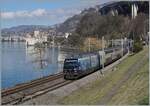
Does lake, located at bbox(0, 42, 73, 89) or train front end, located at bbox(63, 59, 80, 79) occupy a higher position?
train front end, located at bbox(63, 59, 80, 79)

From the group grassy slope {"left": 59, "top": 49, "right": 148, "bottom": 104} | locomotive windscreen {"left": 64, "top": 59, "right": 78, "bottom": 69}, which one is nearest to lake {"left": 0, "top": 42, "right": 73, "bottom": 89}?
locomotive windscreen {"left": 64, "top": 59, "right": 78, "bottom": 69}

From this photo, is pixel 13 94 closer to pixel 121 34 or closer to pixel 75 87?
pixel 75 87

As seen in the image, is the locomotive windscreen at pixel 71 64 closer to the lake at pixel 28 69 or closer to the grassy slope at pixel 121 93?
the lake at pixel 28 69

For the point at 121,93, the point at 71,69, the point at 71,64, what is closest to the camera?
the point at 121,93

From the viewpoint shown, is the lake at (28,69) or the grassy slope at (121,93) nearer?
the grassy slope at (121,93)

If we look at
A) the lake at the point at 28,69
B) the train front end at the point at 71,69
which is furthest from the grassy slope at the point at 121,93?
the lake at the point at 28,69

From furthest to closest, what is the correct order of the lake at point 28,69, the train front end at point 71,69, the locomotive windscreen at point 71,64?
the lake at point 28,69, the locomotive windscreen at point 71,64, the train front end at point 71,69

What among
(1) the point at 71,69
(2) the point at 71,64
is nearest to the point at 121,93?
(1) the point at 71,69

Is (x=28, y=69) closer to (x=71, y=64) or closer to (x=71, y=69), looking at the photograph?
(x=71, y=64)

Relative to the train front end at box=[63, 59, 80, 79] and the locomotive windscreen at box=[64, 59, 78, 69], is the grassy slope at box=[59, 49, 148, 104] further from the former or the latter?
the locomotive windscreen at box=[64, 59, 78, 69]

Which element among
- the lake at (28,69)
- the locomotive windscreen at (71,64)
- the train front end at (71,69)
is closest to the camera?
the train front end at (71,69)

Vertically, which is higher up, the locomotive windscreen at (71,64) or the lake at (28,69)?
the locomotive windscreen at (71,64)

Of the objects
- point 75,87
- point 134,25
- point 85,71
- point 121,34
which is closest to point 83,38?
point 121,34

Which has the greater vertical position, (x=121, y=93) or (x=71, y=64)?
(x=71, y=64)
